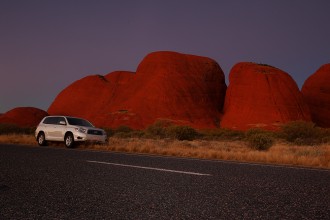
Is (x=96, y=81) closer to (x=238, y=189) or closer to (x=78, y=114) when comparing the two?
(x=78, y=114)

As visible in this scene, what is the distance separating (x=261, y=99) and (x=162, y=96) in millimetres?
20725

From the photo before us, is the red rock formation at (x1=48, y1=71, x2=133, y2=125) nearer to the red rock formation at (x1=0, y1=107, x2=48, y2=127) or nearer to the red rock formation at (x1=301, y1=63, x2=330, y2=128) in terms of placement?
the red rock formation at (x1=0, y1=107, x2=48, y2=127)

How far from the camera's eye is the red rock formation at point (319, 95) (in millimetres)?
75613

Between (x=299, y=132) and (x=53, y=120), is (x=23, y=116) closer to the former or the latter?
(x=299, y=132)

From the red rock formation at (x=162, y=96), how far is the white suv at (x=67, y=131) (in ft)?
157

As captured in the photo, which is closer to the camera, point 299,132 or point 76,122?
point 76,122

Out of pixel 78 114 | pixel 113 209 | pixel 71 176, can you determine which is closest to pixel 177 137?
pixel 71 176

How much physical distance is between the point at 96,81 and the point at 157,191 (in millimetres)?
88002

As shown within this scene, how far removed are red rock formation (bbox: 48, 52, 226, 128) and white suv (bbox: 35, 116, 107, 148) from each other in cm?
4771

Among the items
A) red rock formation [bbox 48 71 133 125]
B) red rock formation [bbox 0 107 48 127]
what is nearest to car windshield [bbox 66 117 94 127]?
red rock formation [bbox 48 71 133 125]

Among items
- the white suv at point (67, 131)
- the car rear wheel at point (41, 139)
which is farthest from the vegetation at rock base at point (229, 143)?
the car rear wheel at point (41, 139)

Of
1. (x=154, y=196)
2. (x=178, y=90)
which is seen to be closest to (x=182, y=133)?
(x=154, y=196)

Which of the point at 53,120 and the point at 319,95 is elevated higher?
the point at 319,95

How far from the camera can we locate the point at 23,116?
7900 cm
